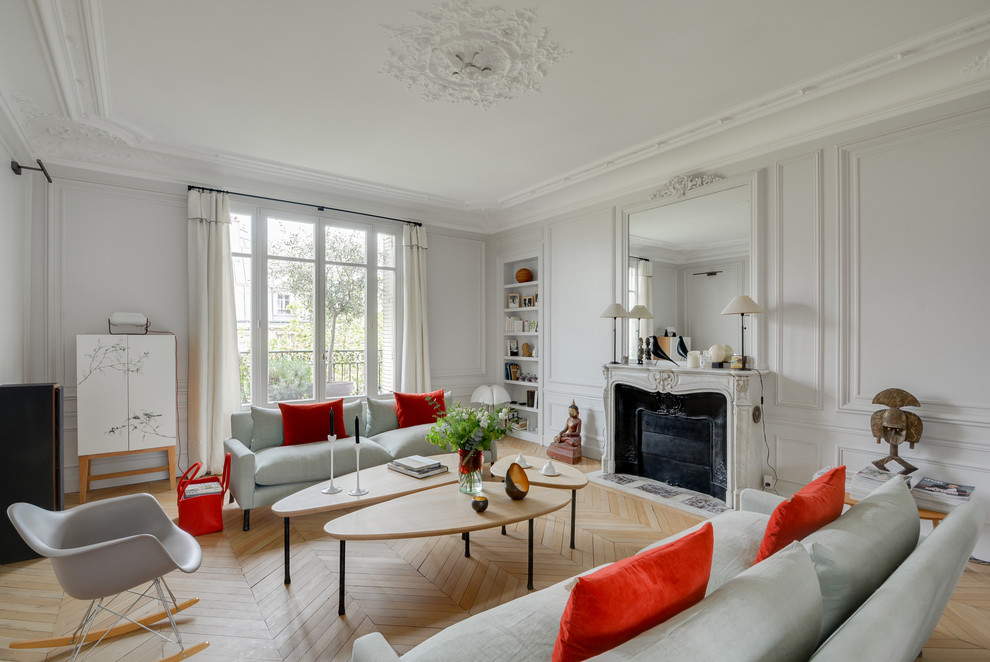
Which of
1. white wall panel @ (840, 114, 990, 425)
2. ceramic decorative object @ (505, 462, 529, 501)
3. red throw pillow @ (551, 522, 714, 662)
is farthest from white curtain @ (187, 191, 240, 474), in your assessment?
white wall panel @ (840, 114, 990, 425)

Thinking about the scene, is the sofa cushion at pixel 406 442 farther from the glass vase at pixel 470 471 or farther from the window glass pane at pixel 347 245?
the window glass pane at pixel 347 245

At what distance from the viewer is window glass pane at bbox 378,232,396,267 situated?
5633 millimetres

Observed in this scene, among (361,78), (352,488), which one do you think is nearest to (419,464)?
(352,488)

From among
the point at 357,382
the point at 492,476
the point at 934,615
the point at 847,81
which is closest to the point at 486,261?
the point at 357,382

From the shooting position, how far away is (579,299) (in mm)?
5195

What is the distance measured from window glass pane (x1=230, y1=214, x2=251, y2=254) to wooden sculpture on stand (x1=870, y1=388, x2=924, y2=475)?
17.4 feet

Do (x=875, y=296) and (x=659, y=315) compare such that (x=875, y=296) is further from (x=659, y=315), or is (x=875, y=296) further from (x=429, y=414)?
(x=429, y=414)

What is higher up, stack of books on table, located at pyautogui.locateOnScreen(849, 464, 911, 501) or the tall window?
the tall window

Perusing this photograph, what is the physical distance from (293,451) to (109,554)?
1.87 m

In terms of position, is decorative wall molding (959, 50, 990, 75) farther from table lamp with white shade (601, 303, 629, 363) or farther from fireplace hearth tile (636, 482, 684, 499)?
fireplace hearth tile (636, 482, 684, 499)

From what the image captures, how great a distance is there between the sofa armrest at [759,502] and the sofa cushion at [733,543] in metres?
0.09

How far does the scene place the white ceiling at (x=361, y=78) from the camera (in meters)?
2.36

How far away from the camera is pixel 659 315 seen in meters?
4.36

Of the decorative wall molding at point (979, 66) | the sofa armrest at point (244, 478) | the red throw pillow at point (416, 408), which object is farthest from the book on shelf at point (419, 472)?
the decorative wall molding at point (979, 66)
